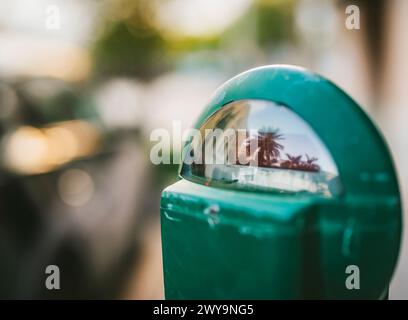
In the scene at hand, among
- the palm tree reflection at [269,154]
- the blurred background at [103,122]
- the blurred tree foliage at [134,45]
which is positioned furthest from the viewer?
the blurred tree foliage at [134,45]

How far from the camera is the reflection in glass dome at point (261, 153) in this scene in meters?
1.41

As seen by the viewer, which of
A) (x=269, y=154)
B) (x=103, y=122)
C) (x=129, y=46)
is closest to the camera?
(x=269, y=154)

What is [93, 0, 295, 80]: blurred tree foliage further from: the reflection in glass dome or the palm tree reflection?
the palm tree reflection

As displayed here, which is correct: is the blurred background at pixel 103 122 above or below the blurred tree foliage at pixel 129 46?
below

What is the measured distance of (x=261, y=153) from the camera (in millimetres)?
1505

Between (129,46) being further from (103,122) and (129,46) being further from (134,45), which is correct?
(103,122)

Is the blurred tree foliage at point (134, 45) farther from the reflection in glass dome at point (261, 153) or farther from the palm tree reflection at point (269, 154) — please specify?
the palm tree reflection at point (269, 154)

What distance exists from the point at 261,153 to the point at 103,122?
6093 mm

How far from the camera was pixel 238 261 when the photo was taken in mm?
1371

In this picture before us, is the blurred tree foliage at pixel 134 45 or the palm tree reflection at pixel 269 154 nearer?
the palm tree reflection at pixel 269 154

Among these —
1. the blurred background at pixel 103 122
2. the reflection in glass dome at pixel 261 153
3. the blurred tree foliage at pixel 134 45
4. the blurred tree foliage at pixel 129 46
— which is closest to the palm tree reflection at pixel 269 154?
the reflection in glass dome at pixel 261 153

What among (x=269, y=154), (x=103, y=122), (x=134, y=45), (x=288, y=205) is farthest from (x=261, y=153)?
(x=134, y=45)

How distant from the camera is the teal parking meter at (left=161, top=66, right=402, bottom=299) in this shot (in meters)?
1.33

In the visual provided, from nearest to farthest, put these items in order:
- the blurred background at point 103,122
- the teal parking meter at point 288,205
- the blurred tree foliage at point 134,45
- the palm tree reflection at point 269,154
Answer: the teal parking meter at point 288,205 < the palm tree reflection at point 269,154 < the blurred background at point 103,122 < the blurred tree foliage at point 134,45
